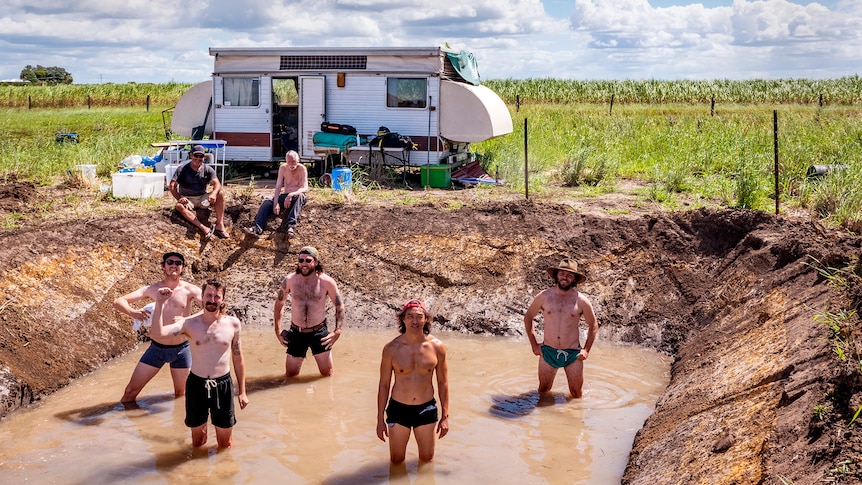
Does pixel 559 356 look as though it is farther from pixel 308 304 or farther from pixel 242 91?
pixel 242 91

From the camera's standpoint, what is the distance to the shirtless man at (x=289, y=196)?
43.5ft

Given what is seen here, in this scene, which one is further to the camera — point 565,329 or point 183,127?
point 183,127

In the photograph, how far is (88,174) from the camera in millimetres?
16641

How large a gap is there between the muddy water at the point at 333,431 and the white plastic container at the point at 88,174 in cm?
678

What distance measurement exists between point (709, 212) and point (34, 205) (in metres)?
11.1

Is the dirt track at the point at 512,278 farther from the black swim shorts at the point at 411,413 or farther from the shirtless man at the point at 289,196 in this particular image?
the black swim shorts at the point at 411,413

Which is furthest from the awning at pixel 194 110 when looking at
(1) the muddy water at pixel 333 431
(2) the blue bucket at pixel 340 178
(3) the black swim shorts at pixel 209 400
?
(3) the black swim shorts at pixel 209 400

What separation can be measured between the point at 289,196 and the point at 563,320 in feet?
20.0

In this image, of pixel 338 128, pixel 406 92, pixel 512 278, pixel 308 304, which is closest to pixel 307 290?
pixel 308 304

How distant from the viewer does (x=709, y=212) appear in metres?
13.0

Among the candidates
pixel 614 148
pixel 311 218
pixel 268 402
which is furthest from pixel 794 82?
pixel 268 402

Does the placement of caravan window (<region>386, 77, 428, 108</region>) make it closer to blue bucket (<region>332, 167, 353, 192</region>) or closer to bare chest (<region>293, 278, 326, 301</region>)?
blue bucket (<region>332, 167, 353, 192</region>)

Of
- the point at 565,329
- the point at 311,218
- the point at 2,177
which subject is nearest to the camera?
the point at 565,329

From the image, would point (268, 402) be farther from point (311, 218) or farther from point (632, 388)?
point (311, 218)
